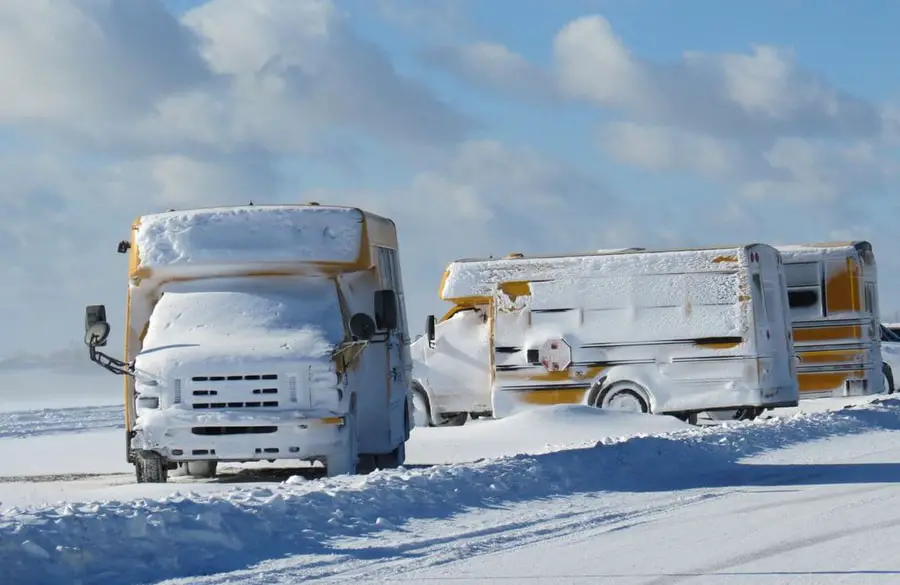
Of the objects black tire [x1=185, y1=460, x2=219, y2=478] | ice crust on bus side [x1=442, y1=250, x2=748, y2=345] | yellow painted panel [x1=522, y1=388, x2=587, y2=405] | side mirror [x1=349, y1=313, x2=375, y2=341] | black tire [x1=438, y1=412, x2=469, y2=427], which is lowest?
black tire [x1=185, y1=460, x2=219, y2=478]

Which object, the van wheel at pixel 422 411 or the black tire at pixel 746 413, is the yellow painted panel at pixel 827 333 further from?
the van wheel at pixel 422 411

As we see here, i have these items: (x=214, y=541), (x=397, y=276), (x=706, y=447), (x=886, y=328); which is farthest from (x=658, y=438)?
(x=886, y=328)

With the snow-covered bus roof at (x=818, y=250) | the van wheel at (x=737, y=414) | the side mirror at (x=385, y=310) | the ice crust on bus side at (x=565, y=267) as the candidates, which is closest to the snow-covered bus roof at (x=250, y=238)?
the side mirror at (x=385, y=310)

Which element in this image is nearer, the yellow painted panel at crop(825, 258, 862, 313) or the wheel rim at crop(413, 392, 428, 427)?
the wheel rim at crop(413, 392, 428, 427)

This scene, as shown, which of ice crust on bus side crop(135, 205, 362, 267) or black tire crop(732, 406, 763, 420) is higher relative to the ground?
ice crust on bus side crop(135, 205, 362, 267)

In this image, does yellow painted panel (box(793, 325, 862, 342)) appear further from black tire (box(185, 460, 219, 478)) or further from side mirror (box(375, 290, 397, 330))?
black tire (box(185, 460, 219, 478))

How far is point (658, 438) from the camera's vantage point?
18.8 m

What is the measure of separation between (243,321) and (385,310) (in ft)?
4.92

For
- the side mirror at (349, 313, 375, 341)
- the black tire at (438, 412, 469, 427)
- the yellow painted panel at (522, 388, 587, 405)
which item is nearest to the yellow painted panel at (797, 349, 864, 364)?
the yellow painted panel at (522, 388, 587, 405)

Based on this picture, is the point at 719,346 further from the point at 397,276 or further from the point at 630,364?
the point at 397,276

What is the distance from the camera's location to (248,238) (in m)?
16.4

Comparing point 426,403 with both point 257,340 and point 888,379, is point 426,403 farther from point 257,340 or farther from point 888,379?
point 888,379

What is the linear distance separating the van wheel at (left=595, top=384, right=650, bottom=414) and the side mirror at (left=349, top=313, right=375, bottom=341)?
9830mm

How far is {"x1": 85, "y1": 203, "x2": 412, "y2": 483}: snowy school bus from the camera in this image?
15.1 m
